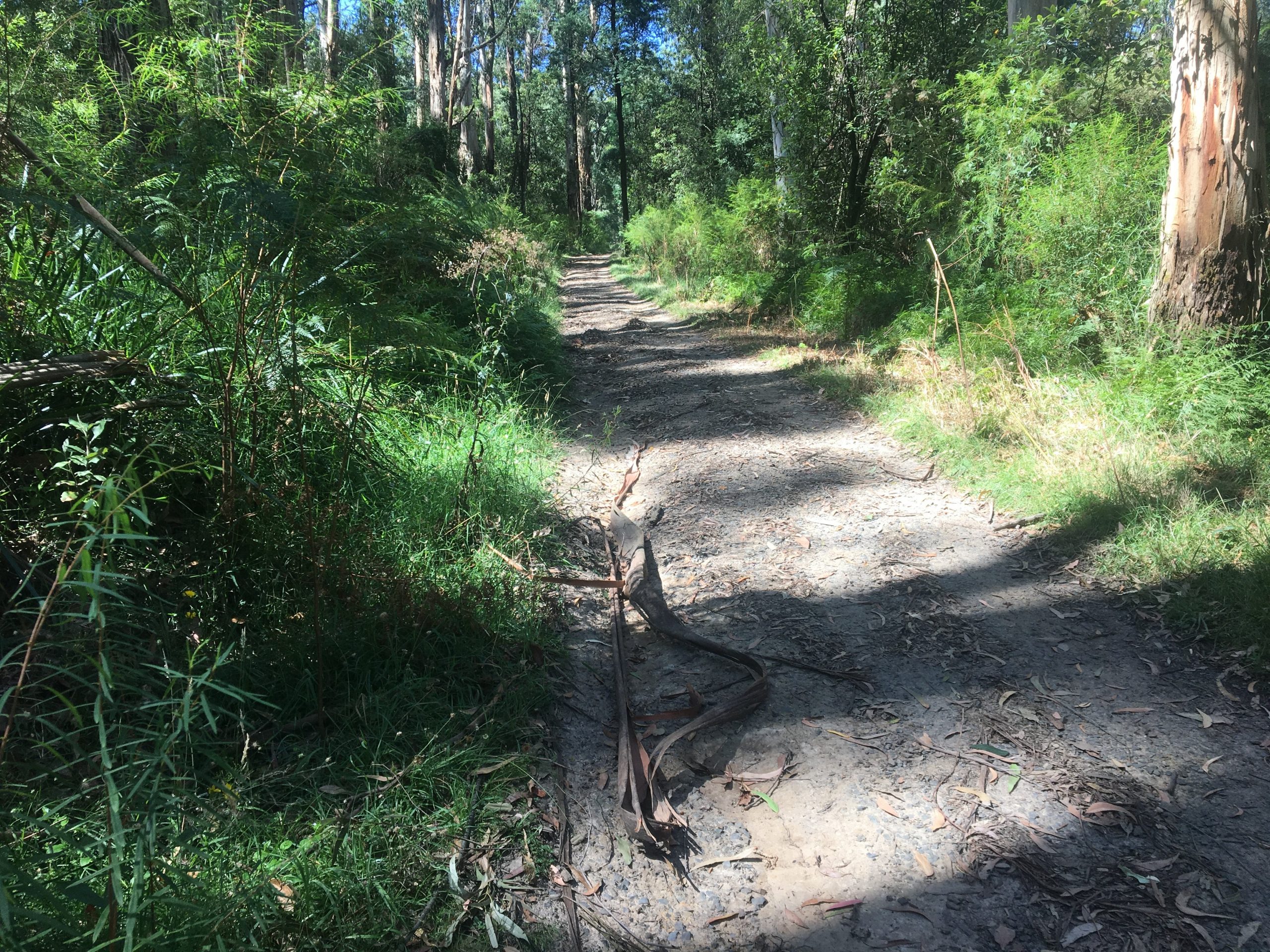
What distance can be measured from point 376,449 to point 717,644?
1.84 meters

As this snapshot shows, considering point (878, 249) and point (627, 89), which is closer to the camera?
point (878, 249)

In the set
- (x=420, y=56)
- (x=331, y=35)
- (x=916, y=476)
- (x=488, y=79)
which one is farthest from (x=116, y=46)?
(x=488, y=79)

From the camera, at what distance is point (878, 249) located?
11.8 m

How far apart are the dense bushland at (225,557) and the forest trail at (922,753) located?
549 millimetres

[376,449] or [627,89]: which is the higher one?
[627,89]

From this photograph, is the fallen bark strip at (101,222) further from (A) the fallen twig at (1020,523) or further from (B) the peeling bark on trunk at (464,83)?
(B) the peeling bark on trunk at (464,83)

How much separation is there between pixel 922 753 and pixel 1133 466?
2.77m

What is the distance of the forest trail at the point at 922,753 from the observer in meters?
2.22

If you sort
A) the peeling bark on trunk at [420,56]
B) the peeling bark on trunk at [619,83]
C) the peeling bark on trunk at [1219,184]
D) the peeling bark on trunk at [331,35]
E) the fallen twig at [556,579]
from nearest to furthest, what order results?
the fallen twig at [556,579]
the peeling bark on trunk at [1219,184]
the peeling bark on trunk at [331,35]
the peeling bark on trunk at [420,56]
the peeling bark on trunk at [619,83]

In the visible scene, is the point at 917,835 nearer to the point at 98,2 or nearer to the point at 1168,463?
the point at 1168,463

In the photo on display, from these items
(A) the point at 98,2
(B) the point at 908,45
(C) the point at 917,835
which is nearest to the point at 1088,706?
(C) the point at 917,835

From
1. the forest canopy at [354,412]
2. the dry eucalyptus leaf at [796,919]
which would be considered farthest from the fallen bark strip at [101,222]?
the dry eucalyptus leaf at [796,919]

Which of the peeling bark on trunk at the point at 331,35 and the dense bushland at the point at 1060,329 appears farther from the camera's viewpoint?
the peeling bark on trunk at the point at 331,35

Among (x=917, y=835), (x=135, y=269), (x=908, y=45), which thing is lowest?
(x=917, y=835)
